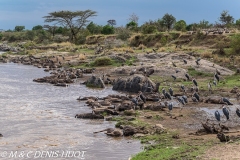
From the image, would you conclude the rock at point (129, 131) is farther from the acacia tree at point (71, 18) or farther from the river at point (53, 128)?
the acacia tree at point (71, 18)

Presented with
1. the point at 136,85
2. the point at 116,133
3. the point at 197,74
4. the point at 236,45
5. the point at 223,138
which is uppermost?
the point at 236,45

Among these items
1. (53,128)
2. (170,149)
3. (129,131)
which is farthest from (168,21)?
(170,149)

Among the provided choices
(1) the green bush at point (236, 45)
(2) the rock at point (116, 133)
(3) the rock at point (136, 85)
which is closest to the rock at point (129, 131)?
(2) the rock at point (116, 133)

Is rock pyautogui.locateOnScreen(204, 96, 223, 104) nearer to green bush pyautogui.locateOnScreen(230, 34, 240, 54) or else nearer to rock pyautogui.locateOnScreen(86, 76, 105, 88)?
rock pyautogui.locateOnScreen(86, 76, 105, 88)

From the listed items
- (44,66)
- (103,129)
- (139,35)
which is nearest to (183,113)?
(103,129)

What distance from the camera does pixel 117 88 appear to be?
23016mm

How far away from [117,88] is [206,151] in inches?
529

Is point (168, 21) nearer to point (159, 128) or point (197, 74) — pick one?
point (197, 74)

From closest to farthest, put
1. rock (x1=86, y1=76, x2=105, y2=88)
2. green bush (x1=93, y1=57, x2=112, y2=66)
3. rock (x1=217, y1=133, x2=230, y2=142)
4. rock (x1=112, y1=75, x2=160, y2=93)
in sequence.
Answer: rock (x1=217, y1=133, x2=230, y2=142)
rock (x1=112, y1=75, x2=160, y2=93)
rock (x1=86, y1=76, x2=105, y2=88)
green bush (x1=93, y1=57, x2=112, y2=66)

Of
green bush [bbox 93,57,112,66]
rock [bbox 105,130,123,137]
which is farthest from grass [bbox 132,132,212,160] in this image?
green bush [bbox 93,57,112,66]

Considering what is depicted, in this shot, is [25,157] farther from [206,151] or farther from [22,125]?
[206,151]

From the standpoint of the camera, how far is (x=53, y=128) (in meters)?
14.1

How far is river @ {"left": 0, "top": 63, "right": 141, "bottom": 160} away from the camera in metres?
11.3

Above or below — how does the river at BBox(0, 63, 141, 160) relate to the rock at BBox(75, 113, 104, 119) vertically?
below
